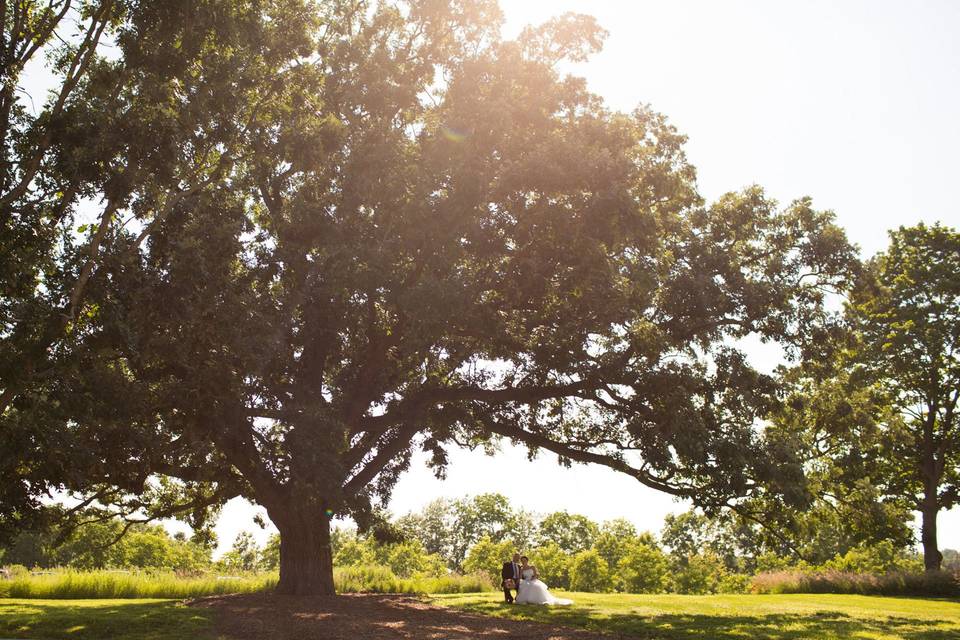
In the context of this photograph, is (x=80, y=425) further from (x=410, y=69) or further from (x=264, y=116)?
(x=410, y=69)

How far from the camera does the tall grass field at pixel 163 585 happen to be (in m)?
21.7

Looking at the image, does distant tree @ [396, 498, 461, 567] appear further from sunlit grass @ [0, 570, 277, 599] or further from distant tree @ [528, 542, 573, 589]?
sunlit grass @ [0, 570, 277, 599]

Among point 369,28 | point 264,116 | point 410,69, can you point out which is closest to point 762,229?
point 410,69

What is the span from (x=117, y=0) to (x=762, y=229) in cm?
1827

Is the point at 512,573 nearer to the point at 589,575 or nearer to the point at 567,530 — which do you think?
the point at 589,575

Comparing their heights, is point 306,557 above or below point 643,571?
above

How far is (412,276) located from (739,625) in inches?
436

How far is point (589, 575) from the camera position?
5994cm

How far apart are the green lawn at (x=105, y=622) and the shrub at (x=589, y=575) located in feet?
157

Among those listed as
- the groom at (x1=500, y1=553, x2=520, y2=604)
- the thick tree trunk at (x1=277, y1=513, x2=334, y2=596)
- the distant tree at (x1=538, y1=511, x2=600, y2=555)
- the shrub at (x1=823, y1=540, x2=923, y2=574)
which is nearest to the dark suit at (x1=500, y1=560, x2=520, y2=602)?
the groom at (x1=500, y1=553, x2=520, y2=604)

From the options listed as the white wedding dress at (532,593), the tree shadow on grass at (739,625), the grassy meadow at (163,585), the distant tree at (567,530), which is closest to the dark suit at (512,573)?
the white wedding dress at (532,593)

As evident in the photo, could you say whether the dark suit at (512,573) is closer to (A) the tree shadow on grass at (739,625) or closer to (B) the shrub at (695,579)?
(A) the tree shadow on grass at (739,625)

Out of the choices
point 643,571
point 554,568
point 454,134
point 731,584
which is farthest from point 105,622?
point 731,584

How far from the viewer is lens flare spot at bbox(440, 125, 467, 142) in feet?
59.6
